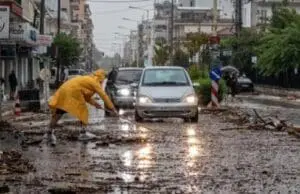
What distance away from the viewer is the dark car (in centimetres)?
3347

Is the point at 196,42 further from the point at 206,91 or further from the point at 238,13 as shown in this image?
the point at 206,91

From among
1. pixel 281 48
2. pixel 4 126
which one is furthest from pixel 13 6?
pixel 281 48

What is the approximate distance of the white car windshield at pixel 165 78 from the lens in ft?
86.4

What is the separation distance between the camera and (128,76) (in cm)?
3494

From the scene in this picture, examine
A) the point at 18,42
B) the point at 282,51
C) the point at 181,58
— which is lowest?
the point at 181,58

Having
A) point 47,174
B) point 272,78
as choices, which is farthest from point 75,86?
point 272,78

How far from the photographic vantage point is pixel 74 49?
303 feet

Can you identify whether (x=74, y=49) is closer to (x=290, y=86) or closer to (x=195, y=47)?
(x=195, y=47)

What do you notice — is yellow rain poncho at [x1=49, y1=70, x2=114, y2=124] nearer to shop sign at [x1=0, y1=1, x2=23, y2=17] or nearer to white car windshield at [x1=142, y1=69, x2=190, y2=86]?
white car windshield at [x1=142, y1=69, x2=190, y2=86]

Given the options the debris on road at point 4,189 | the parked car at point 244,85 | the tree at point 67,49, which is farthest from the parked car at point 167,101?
the tree at point 67,49

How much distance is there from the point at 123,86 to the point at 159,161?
19.6m

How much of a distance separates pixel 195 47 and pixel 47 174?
8255 cm

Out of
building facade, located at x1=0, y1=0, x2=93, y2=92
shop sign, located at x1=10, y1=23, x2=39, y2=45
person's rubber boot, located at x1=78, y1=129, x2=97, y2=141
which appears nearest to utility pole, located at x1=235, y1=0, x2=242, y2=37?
building facade, located at x1=0, y1=0, x2=93, y2=92

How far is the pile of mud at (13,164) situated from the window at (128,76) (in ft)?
62.9
